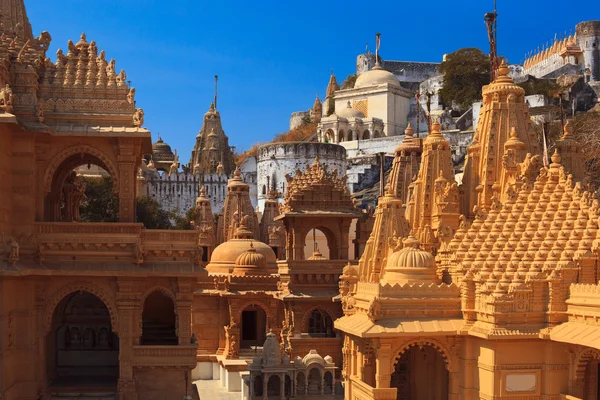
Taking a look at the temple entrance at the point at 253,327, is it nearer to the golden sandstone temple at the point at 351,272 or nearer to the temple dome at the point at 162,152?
the golden sandstone temple at the point at 351,272

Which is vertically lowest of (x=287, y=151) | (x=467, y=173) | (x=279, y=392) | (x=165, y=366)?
(x=279, y=392)

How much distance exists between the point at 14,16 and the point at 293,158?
43.0 metres

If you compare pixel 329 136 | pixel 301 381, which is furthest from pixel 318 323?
pixel 329 136

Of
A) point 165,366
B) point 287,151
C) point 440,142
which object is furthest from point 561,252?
point 287,151

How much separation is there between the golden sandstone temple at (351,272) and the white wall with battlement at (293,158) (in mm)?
38195

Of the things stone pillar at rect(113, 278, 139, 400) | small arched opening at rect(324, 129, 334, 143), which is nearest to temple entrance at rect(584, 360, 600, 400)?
stone pillar at rect(113, 278, 139, 400)

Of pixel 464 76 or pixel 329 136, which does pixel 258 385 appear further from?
pixel 464 76

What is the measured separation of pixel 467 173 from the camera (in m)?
21.2

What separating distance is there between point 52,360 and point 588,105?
57486 mm

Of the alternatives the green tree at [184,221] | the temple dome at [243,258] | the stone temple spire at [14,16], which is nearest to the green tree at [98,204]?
the green tree at [184,221]

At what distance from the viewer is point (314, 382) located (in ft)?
82.5

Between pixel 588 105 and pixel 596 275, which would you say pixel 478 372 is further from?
pixel 588 105

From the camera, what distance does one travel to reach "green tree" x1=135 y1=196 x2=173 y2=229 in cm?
5266

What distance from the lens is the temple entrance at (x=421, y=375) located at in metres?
18.7
